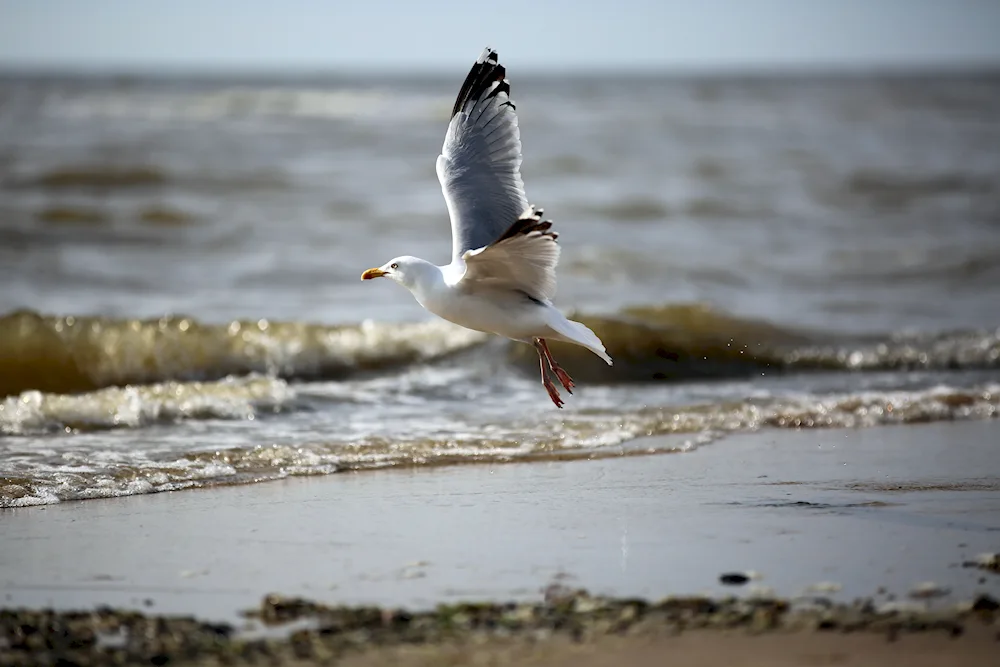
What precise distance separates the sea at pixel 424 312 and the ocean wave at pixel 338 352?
0.08 ft

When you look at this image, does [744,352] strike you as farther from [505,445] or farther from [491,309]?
[491,309]

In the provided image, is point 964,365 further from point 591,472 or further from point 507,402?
point 591,472

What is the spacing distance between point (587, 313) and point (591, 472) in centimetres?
508

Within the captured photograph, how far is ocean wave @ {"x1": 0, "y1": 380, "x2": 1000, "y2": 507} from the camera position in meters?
6.37

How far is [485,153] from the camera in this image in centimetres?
741

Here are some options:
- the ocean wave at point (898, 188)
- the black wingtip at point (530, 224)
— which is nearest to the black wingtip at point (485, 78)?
the black wingtip at point (530, 224)

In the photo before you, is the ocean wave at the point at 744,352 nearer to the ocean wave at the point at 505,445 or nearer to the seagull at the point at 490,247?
the ocean wave at the point at 505,445

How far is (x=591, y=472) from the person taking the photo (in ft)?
21.4

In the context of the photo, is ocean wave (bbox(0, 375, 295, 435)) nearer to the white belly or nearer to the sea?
the sea

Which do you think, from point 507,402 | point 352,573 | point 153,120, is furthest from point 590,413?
point 153,120

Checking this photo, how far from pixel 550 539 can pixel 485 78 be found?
10.5 ft

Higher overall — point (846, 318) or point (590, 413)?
point (846, 318)

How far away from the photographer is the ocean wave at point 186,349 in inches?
391

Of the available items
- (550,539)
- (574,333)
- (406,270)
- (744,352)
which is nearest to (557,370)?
(574,333)
